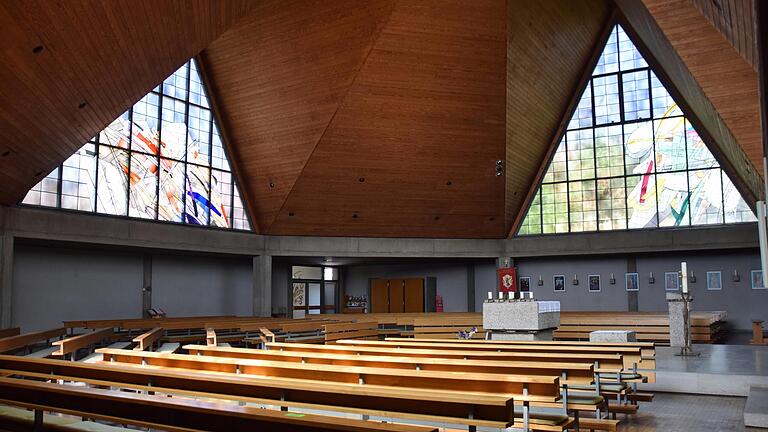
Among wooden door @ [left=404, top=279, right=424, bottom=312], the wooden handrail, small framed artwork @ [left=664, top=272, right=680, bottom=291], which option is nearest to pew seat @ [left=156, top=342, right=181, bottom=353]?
the wooden handrail

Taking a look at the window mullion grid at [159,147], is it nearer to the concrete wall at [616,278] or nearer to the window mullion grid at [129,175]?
the window mullion grid at [129,175]

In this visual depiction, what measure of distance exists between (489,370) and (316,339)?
10.9 meters

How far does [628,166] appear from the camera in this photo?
2106 centimetres

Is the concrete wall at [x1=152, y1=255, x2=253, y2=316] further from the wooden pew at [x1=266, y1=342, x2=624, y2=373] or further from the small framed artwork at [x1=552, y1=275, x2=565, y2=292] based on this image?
the wooden pew at [x1=266, y1=342, x2=624, y2=373]

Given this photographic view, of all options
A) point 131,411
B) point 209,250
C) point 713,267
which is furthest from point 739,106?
point 209,250

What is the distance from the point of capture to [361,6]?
13.9 meters

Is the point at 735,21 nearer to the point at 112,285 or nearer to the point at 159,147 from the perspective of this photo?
the point at 159,147

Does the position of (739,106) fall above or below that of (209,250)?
above

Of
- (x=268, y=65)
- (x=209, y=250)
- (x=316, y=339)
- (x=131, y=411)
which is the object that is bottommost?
(x=316, y=339)

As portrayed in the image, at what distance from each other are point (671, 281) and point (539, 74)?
29.4 feet

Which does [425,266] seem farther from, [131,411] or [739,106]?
[131,411]

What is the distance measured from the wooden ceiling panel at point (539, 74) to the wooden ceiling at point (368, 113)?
0.43 meters

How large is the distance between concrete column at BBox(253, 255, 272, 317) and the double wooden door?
6.14 metres

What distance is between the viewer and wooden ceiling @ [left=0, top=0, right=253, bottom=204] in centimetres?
733
